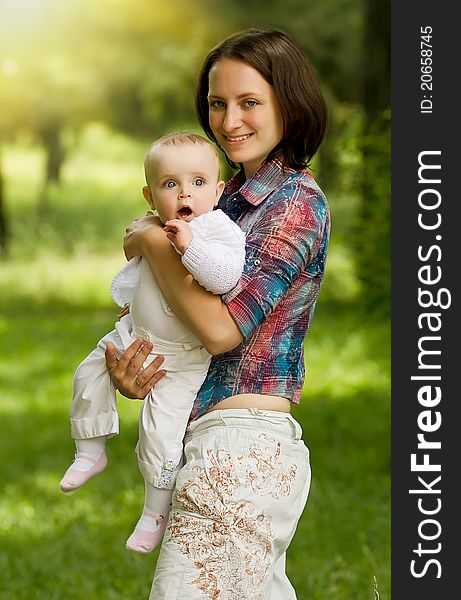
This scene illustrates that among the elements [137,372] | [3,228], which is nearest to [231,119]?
[137,372]

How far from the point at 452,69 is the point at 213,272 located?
2.38 meters

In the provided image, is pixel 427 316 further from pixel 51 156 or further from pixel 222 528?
pixel 51 156

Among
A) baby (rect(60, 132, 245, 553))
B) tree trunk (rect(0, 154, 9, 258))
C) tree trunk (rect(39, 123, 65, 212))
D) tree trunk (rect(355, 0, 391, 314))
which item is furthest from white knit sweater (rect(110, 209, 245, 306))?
tree trunk (rect(39, 123, 65, 212))

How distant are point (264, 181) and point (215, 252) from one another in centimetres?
28

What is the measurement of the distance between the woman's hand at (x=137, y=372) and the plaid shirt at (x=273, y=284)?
113 mm

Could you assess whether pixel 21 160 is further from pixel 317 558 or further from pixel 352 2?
pixel 317 558

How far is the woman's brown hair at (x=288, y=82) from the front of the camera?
8.16 ft

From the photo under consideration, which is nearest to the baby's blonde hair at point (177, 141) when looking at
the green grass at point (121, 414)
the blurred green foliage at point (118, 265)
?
the green grass at point (121, 414)

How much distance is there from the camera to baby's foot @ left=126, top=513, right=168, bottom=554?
2500mm

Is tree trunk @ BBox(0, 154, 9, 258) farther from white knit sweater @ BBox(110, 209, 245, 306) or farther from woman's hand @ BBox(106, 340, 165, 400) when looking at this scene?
white knit sweater @ BBox(110, 209, 245, 306)

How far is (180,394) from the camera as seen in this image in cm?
248

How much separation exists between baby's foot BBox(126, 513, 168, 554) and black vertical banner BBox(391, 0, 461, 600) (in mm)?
1845

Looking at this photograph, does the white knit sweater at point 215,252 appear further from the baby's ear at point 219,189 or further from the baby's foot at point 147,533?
the baby's foot at point 147,533

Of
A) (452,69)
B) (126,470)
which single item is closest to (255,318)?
(452,69)
